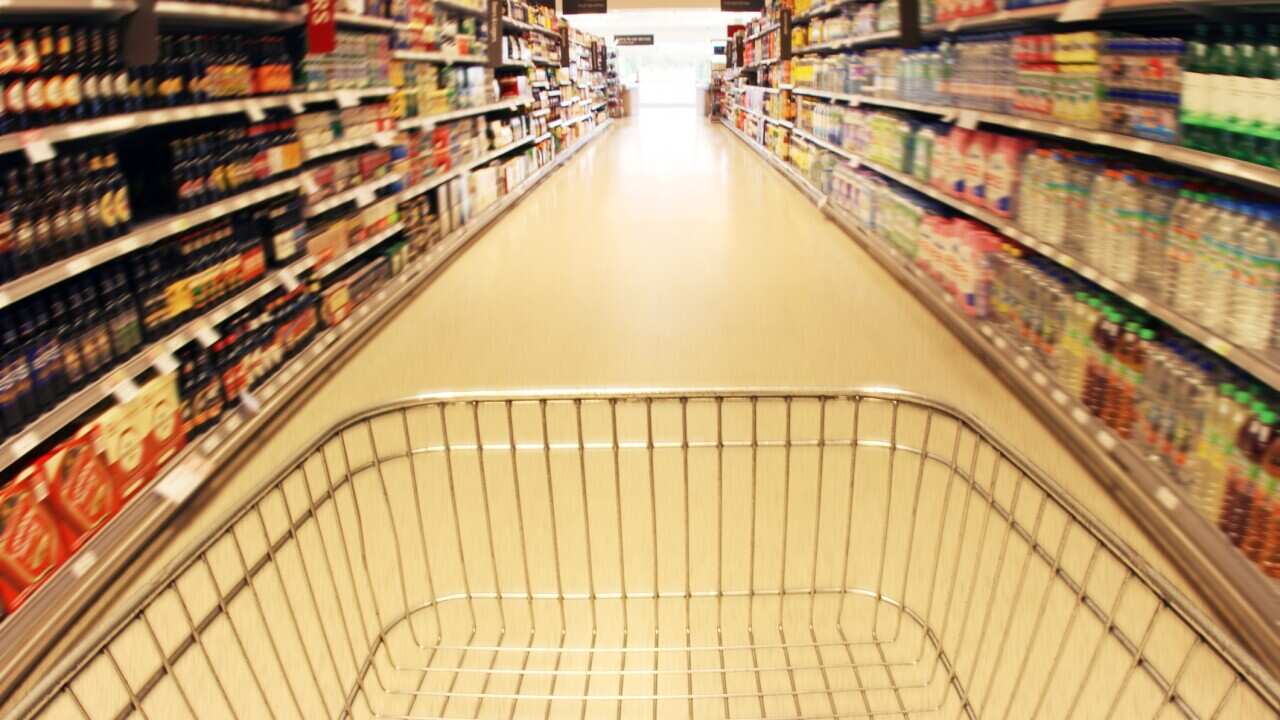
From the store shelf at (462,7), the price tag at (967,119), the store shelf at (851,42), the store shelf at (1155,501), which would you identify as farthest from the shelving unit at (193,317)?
the store shelf at (851,42)

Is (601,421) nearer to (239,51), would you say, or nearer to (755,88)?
(239,51)

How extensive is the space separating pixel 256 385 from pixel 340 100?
1.67 meters

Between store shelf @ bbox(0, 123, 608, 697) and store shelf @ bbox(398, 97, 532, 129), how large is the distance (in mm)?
1269

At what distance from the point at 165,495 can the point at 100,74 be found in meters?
1.28

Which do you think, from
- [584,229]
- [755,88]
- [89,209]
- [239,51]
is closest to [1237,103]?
[89,209]

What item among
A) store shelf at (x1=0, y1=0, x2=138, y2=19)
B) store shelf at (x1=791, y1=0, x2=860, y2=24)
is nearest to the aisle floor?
store shelf at (x1=0, y1=0, x2=138, y2=19)

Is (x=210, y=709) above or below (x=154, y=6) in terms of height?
below

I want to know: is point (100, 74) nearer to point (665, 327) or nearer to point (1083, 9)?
point (665, 327)

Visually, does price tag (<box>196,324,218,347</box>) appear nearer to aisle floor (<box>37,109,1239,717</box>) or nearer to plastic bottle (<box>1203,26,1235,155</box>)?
aisle floor (<box>37,109,1239,717</box>)

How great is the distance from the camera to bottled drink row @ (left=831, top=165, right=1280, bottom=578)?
2.27 m

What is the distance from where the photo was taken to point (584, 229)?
25.2 ft

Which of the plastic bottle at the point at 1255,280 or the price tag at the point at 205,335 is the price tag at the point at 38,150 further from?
the plastic bottle at the point at 1255,280

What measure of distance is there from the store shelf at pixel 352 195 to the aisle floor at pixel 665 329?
2.35 ft

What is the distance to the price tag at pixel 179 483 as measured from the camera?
2.80 m
